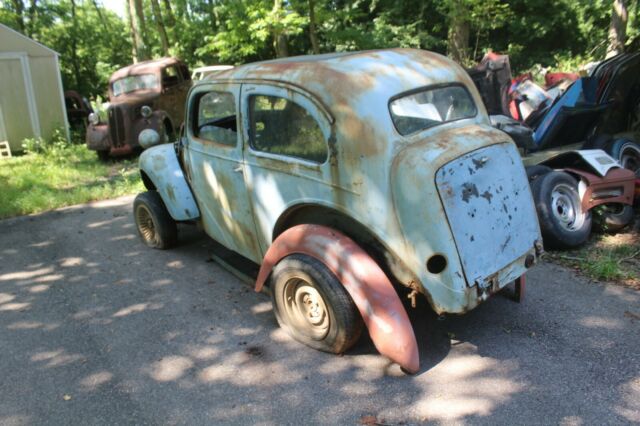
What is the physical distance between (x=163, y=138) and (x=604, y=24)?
21361 mm

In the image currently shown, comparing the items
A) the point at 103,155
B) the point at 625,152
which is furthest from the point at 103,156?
the point at 625,152

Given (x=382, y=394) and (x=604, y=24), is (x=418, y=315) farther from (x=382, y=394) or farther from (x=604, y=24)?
(x=604, y=24)

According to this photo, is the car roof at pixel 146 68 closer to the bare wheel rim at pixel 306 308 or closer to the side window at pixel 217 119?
the side window at pixel 217 119


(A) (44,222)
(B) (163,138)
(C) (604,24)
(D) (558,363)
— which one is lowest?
(D) (558,363)

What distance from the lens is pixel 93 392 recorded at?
3230 millimetres

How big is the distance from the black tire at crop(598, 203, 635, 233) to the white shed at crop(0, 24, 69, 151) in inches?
499

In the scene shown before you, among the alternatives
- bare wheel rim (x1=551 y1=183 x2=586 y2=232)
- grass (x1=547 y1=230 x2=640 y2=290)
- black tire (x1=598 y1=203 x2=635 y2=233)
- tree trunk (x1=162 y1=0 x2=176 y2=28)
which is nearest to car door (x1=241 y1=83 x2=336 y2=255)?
grass (x1=547 y1=230 x2=640 y2=290)

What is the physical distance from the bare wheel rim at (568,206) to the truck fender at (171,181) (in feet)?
11.8

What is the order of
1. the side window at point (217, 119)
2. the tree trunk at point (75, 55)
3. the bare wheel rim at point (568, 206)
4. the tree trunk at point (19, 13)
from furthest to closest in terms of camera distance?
the tree trunk at point (19, 13)
the tree trunk at point (75, 55)
the bare wheel rim at point (568, 206)
the side window at point (217, 119)

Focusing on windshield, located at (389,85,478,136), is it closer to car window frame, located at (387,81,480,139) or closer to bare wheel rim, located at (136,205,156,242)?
car window frame, located at (387,81,480,139)

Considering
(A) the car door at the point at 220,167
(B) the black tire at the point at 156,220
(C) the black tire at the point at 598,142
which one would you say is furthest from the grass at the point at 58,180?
(C) the black tire at the point at 598,142

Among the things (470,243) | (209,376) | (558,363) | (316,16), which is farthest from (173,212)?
(316,16)

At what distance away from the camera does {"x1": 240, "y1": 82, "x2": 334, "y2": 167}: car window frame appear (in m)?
3.32

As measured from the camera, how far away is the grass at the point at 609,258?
174 inches
